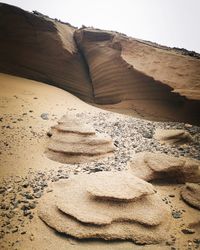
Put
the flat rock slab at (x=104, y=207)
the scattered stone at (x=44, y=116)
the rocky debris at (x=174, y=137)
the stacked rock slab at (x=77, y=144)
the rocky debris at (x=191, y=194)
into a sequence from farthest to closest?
1. the scattered stone at (x=44, y=116)
2. the rocky debris at (x=174, y=137)
3. the stacked rock slab at (x=77, y=144)
4. the rocky debris at (x=191, y=194)
5. the flat rock slab at (x=104, y=207)

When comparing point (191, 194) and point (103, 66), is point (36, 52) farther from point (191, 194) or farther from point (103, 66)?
point (191, 194)

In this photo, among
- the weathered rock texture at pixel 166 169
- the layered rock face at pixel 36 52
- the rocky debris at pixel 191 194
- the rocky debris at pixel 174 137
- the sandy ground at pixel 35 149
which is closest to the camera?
the sandy ground at pixel 35 149

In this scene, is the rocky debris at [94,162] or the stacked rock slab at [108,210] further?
the rocky debris at [94,162]

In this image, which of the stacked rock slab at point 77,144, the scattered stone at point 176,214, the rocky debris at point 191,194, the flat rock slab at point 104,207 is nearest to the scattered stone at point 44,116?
the stacked rock slab at point 77,144

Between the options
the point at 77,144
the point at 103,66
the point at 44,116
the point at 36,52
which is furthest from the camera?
the point at 103,66

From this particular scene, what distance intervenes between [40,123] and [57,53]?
2.94 m

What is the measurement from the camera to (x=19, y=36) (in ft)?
20.9

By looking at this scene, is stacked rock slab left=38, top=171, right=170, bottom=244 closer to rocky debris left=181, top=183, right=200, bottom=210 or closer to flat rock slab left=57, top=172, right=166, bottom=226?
flat rock slab left=57, top=172, right=166, bottom=226

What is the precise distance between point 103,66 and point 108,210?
16.2 ft

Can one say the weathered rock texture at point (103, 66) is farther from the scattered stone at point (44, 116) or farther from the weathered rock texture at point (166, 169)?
the weathered rock texture at point (166, 169)

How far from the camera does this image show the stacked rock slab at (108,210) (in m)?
2.25

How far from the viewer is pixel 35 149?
11.8ft

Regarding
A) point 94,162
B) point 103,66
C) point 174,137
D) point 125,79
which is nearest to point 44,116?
point 94,162

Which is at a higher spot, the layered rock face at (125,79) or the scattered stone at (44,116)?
the layered rock face at (125,79)
